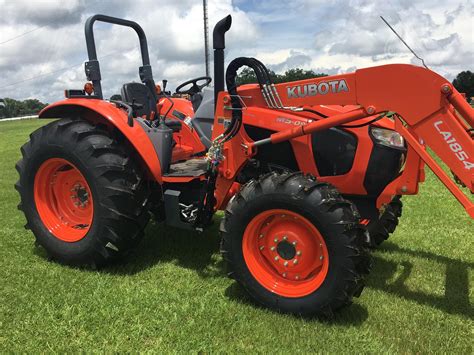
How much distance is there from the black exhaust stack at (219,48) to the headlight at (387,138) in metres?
1.27

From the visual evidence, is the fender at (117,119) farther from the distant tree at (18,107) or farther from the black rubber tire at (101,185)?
the distant tree at (18,107)

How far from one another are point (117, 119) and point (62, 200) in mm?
1084

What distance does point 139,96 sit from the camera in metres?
5.02

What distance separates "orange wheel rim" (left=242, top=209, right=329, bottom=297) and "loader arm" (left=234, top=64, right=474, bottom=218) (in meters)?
0.71

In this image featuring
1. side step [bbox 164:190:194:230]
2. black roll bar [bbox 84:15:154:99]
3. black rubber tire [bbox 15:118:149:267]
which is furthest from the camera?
black roll bar [bbox 84:15:154:99]

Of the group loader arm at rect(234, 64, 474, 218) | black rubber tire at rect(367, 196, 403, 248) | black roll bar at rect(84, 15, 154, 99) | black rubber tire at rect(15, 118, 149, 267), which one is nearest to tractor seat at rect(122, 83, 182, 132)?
black roll bar at rect(84, 15, 154, 99)

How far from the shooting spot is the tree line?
11.9 feet

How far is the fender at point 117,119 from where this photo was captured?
12.2 feet

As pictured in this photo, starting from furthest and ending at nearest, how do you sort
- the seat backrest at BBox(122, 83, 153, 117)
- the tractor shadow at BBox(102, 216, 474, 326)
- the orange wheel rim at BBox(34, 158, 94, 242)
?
1. the seat backrest at BBox(122, 83, 153, 117)
2. the orange wheel rim at BBox(34, 158, 94, 242)
3. the tractor shadow at BBox(102, 216, 474, 326)

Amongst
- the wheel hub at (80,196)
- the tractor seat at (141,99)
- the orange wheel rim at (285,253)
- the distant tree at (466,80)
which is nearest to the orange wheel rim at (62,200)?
the wheel hub at (80,196)

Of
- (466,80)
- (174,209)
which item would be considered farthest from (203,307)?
(466,80)

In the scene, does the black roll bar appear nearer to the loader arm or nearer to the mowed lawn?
the mowed lawn

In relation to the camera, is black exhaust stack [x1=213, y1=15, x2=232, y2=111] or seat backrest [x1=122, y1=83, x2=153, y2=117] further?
seat backrest [x1=122, y1=83, x2=153, y2=117]

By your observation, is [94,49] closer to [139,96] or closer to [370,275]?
[139,96]
